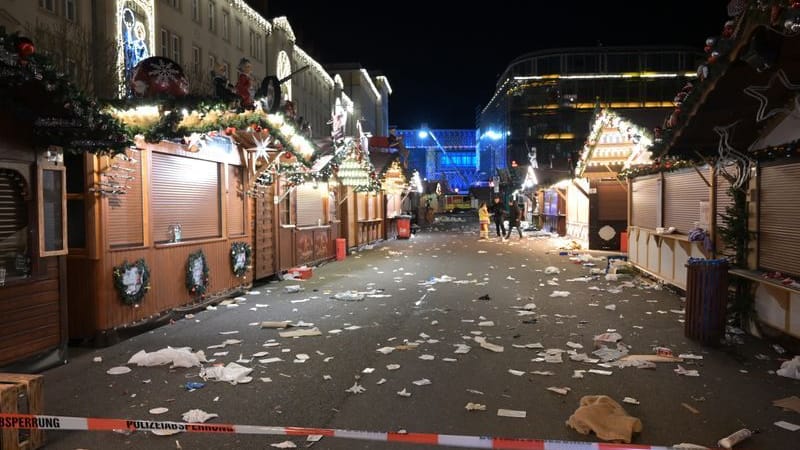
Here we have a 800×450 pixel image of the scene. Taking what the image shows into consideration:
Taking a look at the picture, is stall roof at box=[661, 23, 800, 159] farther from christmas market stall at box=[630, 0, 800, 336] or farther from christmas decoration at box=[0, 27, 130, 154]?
christmas decoration at box=[0, 27, 130, 154]

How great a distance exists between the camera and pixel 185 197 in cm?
1045

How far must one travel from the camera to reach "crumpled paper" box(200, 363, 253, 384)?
6047 mm

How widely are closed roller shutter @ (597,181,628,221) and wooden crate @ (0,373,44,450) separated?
20.5 metres

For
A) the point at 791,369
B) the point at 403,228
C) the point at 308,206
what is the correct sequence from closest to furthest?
the point at 791,369
the point at 308,206
the point at 403,228

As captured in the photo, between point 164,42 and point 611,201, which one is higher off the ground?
point 164,42

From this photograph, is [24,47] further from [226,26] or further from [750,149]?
[226,26]

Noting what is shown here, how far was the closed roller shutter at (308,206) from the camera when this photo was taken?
17298 mm

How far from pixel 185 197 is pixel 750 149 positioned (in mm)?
10244

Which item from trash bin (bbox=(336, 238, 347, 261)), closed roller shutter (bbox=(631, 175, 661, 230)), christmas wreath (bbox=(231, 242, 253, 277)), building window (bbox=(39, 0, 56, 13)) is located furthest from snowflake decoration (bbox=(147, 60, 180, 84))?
trash bin (bbox=(336, 238, 347, 261))

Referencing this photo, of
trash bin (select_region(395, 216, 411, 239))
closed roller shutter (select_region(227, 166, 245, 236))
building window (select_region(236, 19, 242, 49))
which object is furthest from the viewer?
trash bin (select_region(395, 216, 411, 239))

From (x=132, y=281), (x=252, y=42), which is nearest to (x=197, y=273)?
(x=132, y=281)

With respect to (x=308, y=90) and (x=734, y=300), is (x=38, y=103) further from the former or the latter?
(x=308, y=90)

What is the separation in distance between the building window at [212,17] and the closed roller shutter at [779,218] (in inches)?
1069

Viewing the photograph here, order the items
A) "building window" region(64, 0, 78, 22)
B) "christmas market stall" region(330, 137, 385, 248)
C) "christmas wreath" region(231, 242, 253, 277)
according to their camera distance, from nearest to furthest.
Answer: "christmas wreath" region(231, 242, 253, 277), "building window" region(64, 0, 78, 22), "christmas market stall" region(330, 137, 385, 248)
